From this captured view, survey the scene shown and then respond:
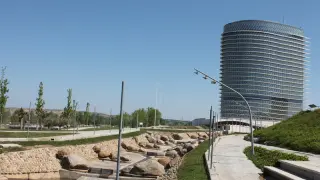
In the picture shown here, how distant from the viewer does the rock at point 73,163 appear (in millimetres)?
34375

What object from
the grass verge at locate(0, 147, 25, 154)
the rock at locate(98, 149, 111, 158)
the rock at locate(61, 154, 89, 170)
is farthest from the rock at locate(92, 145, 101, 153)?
the grass verge at locate(0, 147, 25, 154)

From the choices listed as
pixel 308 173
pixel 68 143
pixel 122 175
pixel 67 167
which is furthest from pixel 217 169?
pixel 68 143

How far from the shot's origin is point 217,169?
24.8 m

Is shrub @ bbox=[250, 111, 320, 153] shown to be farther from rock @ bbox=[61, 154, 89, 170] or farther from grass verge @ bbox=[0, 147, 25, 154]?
grass verge @ bbox=[0, 147, 25, 154]

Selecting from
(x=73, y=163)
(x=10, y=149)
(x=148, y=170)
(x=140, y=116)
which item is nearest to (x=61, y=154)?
(x=73, y=163)

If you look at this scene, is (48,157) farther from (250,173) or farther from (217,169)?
(250,173)

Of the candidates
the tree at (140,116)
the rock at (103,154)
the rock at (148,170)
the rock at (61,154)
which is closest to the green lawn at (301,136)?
the rock at (148,170)

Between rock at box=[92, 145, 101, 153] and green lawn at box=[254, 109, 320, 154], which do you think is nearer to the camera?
green lawn at box=[254, 109, 320, 154]

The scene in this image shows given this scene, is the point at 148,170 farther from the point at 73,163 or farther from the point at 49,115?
the point at 49,115

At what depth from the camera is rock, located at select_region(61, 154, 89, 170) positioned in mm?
34375

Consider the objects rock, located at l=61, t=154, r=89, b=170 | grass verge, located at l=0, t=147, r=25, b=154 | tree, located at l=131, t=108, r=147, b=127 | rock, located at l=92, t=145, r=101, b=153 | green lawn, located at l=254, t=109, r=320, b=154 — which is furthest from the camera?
tree, located at l=131, t=108, r=147, b=127

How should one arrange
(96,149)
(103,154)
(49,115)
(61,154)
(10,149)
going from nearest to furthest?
(10,149) → (61,154) → (103,154) → (96,149) → (49,115)

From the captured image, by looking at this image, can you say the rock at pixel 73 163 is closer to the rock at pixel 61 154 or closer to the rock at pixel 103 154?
the rock at pixel 61 154

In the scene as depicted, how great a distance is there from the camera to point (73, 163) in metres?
34.5
